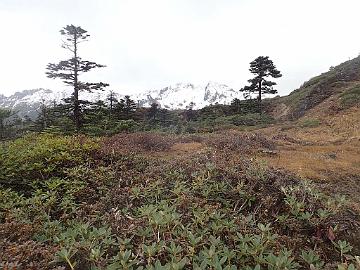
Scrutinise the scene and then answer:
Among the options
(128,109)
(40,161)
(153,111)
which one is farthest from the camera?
(153,111)

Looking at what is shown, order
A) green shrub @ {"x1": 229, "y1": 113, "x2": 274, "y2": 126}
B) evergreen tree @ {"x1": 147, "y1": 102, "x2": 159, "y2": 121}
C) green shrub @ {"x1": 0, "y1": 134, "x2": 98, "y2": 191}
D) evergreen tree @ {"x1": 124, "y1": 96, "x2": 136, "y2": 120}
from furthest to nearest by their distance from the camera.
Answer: evergreen tree @ {"x1": 147, "y1": 102, "x2": 159, "y2": 121}, green shrub @ {"x1": 229, "y1": 113, "x2": 274, "y2": 126}, evergreen tree @ {"x1": 124, "y1": 96, "x2": 136, "y2": 120}, green shrub @ {"x1": 0, "y1": 134, "x2": 98, "y2": 191}

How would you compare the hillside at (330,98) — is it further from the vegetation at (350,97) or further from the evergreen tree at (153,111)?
the evergreen tree at (153,111)

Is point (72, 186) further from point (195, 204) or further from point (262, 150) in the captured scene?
point (262, 150)

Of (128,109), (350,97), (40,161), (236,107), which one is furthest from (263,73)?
(40,161)

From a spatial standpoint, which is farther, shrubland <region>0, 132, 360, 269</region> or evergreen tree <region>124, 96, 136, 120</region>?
evergreen tree <region>124, 96, 136, 120</region>

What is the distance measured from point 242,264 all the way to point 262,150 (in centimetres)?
744

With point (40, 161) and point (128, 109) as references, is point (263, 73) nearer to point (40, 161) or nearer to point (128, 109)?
point (128, 109)

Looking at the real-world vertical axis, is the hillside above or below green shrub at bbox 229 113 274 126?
above

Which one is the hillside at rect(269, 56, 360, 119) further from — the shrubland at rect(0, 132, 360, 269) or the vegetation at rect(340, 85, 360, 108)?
the shrubland at rect(0, 132, 360, 269)

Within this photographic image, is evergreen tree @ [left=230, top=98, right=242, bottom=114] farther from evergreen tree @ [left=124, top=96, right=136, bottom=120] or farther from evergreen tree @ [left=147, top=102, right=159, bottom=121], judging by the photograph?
evergreen tree @ [left=124, top=96, right=136, bottom=120]

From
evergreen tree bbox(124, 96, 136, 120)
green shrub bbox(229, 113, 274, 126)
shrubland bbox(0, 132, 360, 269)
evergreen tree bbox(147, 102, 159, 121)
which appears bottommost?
shrubland bbox(0, 132, 360, 269)

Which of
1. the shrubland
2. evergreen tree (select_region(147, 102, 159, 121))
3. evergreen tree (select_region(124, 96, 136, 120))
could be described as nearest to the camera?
the shrubland

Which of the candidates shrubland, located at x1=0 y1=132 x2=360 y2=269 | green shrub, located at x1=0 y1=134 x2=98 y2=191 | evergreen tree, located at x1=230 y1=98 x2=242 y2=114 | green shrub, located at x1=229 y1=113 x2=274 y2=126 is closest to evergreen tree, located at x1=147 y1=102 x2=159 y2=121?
evergreen tree, located at x1=230 y1=98 x2=242 y2=114

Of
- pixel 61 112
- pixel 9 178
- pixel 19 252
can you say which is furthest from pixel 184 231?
pixel 61 112
